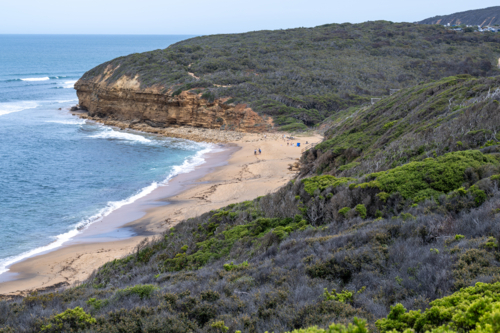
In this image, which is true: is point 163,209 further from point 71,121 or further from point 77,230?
point 71,121

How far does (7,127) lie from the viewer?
39.3m

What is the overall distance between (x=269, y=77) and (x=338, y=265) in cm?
4417

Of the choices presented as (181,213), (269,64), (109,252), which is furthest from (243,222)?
(269,64)

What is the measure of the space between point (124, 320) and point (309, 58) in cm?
5693

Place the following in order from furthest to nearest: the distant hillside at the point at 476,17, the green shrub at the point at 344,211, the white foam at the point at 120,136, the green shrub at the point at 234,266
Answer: the distant hillside at the point at 476,17 → the white foam at the point at 120,136 → the green shrub at the point at 344,211 → the green shrub at the point at 234,266

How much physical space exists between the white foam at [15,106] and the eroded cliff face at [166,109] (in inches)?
564

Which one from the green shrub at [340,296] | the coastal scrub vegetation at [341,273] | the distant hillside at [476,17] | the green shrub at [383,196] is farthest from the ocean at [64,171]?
the distant hillside at [476,17]

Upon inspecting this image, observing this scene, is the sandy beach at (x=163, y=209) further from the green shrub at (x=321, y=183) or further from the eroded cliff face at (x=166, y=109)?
the green shrub at (x=321, y=183)

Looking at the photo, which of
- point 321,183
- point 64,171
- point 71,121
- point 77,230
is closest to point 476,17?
point 71,121

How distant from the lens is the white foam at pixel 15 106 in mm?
49291

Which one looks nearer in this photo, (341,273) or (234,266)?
(341,273)

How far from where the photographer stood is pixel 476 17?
12788 centimetres

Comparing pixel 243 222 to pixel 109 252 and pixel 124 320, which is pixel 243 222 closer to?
pixel 124 320

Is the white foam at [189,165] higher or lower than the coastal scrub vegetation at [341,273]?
lower
